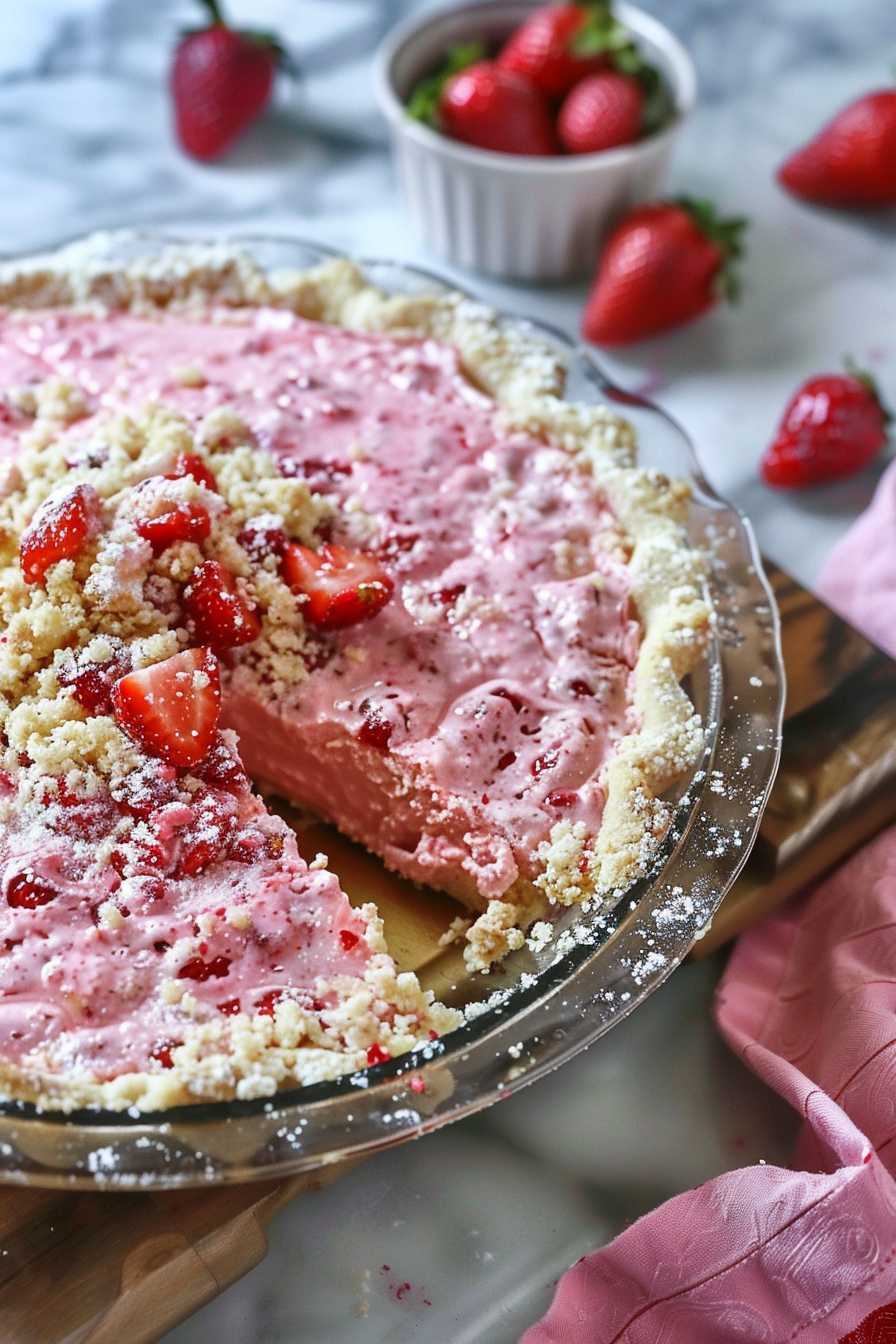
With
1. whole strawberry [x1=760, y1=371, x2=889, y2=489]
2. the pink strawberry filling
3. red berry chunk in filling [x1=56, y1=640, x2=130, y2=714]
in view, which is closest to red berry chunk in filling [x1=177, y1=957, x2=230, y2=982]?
the pink strawberry filling

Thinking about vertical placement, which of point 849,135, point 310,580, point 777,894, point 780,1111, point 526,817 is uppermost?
point 849,135

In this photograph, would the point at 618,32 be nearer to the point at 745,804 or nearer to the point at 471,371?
the point at 471,371

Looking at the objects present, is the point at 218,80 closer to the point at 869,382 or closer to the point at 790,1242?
the point at 869,382

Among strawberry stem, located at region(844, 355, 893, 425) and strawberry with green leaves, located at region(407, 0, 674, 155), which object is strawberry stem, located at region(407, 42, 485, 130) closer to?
strawberry with green leaves, located at region(407, 0, 674, 155)

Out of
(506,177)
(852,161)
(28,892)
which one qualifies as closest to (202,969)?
(28,892)

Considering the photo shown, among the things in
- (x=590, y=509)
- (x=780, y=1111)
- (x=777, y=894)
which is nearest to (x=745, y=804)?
(x=777, y=894)

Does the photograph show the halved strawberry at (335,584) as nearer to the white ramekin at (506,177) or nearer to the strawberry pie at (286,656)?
the strawberry pie at (286,656)

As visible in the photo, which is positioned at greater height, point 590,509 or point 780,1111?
point 590,509
